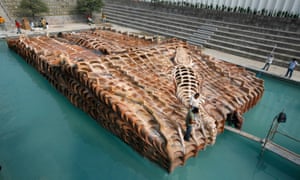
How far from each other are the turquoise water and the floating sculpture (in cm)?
53

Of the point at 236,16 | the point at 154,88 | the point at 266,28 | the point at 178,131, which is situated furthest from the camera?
the point at 236,16

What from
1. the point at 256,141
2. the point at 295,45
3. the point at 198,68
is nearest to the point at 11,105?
the point at 198,68

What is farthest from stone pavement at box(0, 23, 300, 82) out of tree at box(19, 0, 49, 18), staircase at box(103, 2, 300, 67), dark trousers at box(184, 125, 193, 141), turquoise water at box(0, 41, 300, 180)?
dark trousers at box(184, 125, 193, 141)

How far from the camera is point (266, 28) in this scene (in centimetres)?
1655

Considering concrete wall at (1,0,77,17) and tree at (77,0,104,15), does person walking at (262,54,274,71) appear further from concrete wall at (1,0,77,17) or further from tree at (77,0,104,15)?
concrete wall at (1,0,77,17)

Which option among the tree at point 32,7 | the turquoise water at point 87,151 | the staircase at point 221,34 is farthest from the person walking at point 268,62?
the tree at point 32,7

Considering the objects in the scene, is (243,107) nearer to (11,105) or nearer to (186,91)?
(186,91)

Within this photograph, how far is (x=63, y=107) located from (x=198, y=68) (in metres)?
7.07

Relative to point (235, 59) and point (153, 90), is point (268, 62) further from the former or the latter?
point (153, 90)

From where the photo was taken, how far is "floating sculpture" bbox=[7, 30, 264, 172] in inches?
225

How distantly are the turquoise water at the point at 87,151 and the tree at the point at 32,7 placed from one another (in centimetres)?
1490

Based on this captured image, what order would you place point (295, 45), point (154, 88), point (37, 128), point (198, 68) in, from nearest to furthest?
1. point (37, 128)
2. point (154, 88)
3. point (198, 68)
4. point (295, 45)

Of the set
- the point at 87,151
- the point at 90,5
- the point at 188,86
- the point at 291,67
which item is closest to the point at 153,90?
the point at 188,86

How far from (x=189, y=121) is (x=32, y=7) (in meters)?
21.9
